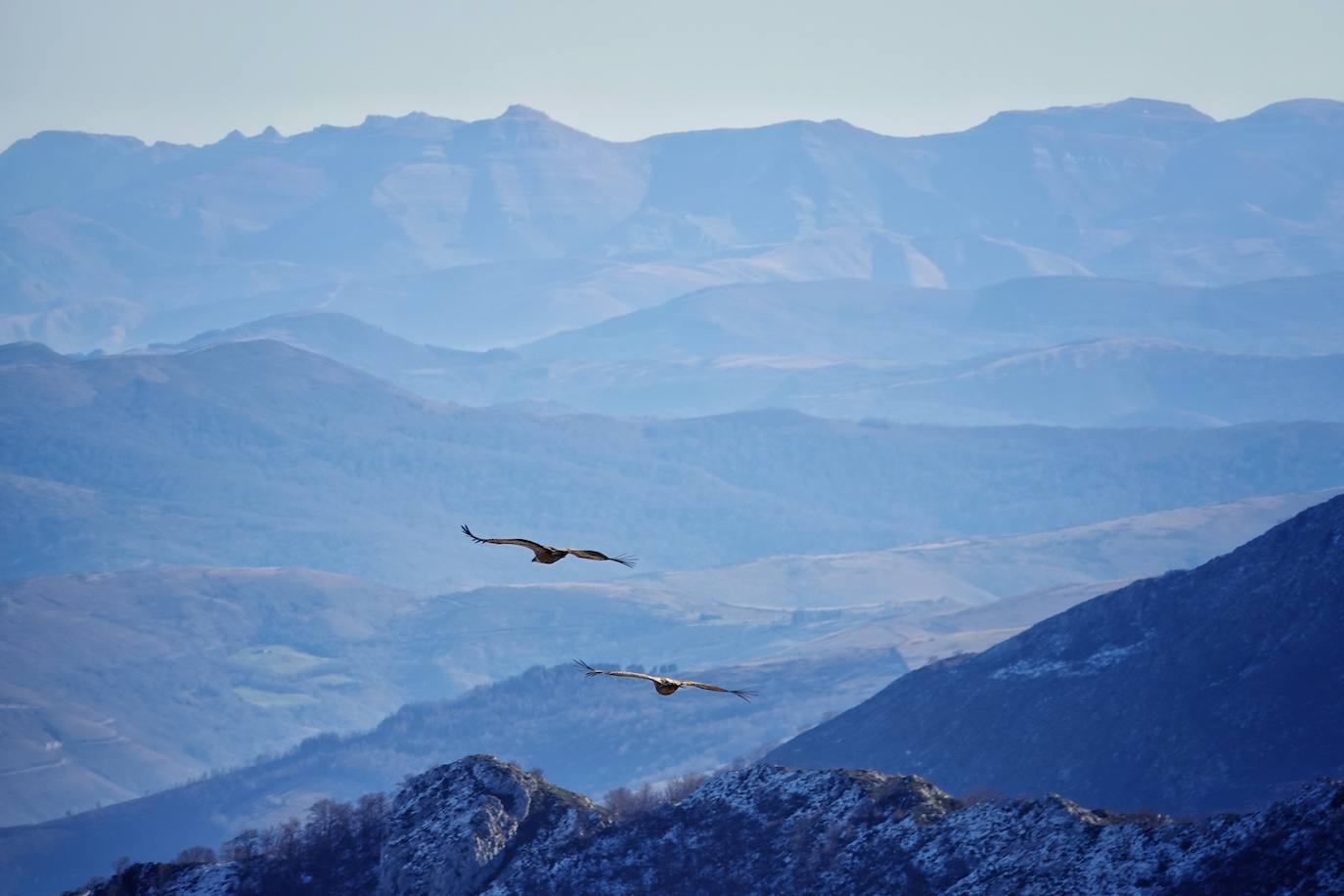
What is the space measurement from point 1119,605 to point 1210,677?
2156 cm

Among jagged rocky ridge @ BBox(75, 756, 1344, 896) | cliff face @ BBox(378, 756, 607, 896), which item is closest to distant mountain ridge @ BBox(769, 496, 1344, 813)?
jagged rocky ridge @ BBox(75, 756, 1344, 896)

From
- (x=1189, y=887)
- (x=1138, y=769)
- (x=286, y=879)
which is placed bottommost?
(x=1138, y=769)

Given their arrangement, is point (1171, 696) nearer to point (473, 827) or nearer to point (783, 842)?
point (783, 842)

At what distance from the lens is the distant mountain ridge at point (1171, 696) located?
11344 centimetres

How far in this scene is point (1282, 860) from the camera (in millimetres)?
52656

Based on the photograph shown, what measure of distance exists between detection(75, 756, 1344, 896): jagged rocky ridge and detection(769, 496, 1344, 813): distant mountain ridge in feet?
146

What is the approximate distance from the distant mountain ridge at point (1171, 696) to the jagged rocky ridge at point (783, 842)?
44500mm

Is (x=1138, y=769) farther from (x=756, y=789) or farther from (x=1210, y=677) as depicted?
(x=756, y=789)

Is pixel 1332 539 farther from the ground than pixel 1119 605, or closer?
farther from the ground

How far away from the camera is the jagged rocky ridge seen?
56.0 meters

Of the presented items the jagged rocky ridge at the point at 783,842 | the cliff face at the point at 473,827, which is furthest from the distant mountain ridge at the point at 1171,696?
the cliff face at the point at 473,827

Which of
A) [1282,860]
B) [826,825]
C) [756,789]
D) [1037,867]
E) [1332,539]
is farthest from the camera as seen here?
[1332,539]

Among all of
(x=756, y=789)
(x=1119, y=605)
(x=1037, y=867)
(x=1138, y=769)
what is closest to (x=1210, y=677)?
(x=1138, y=769)

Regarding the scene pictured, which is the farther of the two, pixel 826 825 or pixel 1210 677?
pixel 1210 677
